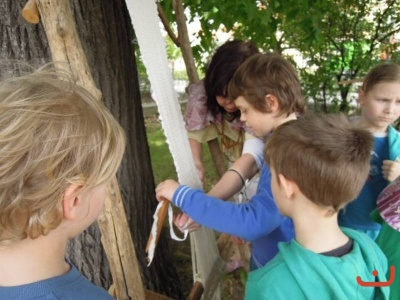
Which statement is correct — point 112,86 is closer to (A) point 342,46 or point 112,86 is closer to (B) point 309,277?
(B) point 309,277

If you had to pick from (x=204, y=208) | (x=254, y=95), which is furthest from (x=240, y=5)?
(x=204, y=208)

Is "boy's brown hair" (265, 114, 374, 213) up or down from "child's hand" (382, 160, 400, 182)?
up

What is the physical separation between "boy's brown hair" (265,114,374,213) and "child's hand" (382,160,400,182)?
1.76ft

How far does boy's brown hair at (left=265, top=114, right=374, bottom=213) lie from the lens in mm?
1133

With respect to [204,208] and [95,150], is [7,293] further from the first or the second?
[204,208]

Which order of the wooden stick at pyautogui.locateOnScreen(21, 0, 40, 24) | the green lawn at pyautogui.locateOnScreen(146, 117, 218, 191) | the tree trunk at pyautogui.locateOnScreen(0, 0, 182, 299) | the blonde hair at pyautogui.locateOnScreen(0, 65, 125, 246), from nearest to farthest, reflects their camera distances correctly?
the blonde hair at pyautogui.locateOnScreen(0, 65, 125, 246)
the wooden stick at pyautogui.locateOnScreen(21, 0, 40, 24)
the tree trunk at pyautogui.locateOnScreen(0, 0, 182, 299)
the green lawn at pyautogui.locateOnScreen(146, 117, 218, 191)

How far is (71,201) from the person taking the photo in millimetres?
884

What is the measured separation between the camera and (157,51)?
140 centimetres

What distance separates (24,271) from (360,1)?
466 cm

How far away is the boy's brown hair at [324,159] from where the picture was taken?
113cm

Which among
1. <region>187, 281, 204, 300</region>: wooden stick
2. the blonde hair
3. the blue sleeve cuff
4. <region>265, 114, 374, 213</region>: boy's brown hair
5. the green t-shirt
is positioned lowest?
<region>187, 281, 204, 300</region>: wooden stick

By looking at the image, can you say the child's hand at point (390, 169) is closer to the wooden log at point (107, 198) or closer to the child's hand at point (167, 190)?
the child's hand at point (167, 190)

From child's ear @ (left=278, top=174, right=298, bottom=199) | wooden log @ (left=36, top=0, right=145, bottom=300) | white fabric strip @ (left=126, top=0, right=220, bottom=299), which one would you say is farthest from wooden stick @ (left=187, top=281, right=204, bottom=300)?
child's ear @ (left=278, top=174, right=298, bottom=199)

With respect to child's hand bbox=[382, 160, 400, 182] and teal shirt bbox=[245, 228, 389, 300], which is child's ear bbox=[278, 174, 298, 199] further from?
child's hand bbox=[382, 160, 400, 182]
